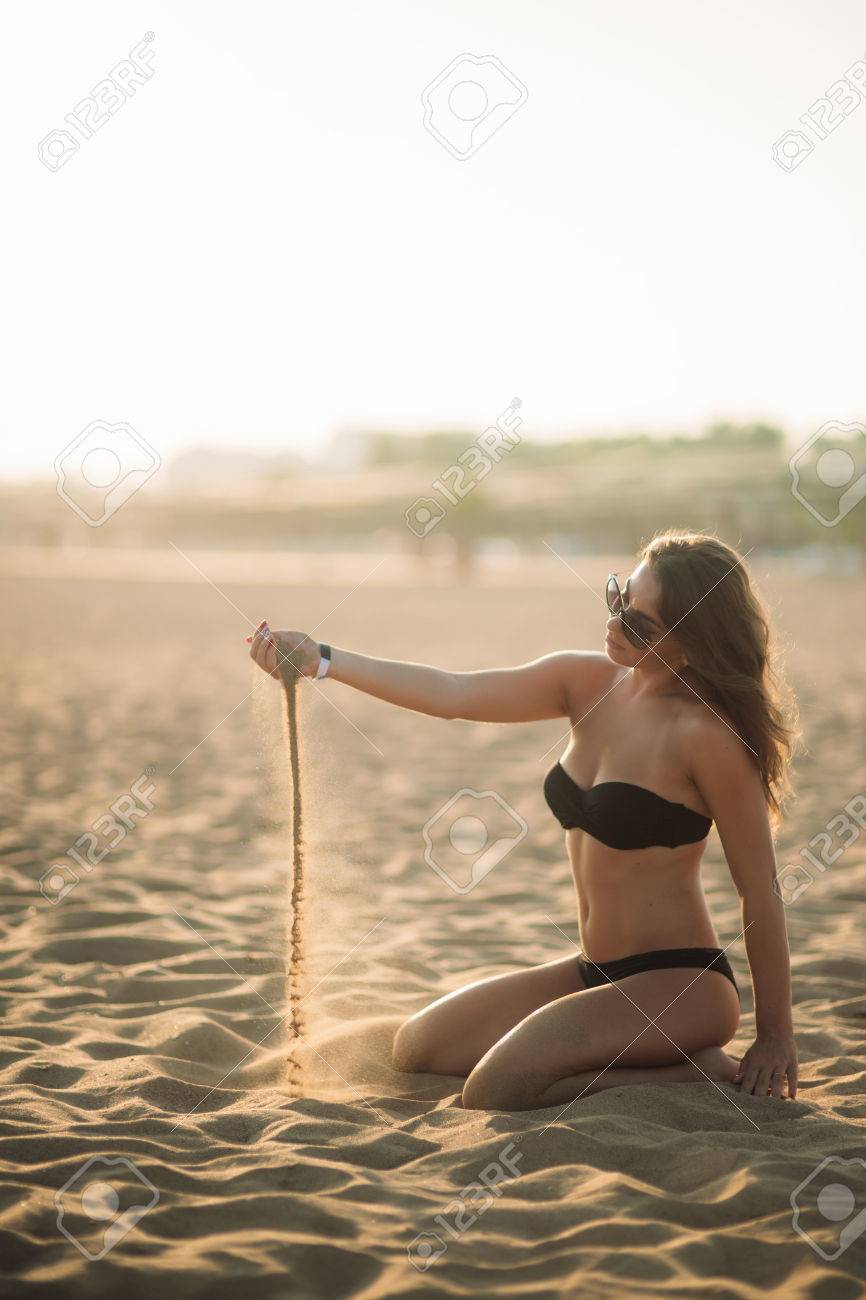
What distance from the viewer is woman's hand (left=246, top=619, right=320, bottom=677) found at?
2766 millimetres

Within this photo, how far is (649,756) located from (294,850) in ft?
3.19

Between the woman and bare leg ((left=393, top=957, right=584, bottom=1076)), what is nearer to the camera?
the woman

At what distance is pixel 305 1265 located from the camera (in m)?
1.99

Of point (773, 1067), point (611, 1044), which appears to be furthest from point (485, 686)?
point (773, 1067)

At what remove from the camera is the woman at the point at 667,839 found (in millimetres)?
2646

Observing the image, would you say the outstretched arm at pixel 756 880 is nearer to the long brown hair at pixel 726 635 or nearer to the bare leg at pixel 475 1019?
the long brown hair at pixel 726 635

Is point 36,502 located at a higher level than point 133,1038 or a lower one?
higher

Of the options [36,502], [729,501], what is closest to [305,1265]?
[729,501]

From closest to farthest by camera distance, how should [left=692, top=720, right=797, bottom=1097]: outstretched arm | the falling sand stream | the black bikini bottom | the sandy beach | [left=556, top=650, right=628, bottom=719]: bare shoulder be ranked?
1. the sandy beach
2. [left=692, top=720, right=797, bottom=1097]: outstretched arm
3. the black bikini bottom
4. the falling sand stream
5. [left=556, top=650, right=628, bottom=719]: bare shoulder

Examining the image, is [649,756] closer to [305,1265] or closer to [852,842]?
[305,1265]

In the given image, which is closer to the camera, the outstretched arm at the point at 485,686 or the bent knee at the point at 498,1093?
the bent knee at the point at 498,1093

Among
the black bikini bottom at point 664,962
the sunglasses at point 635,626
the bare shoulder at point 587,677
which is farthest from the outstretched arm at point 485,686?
the black bikini bottom at point 664,962

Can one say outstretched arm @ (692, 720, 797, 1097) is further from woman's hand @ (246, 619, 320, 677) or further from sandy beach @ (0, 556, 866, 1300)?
woman's hand @ (246, 619, 320, 677)

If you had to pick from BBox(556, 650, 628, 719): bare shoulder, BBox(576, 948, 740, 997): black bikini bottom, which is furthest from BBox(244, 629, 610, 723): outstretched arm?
BBox(576, 948, 740, 997): black bikini bottom
